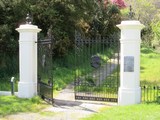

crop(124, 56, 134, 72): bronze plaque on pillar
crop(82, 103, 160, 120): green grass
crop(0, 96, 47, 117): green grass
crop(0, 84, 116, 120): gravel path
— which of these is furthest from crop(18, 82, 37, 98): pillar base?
crop(124, 56, 134, 72): bronze plaque on pillar

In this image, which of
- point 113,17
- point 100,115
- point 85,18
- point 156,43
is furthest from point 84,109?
point 156,43

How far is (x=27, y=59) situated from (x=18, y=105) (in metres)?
2.09

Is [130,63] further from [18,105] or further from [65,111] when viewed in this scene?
[18,105]

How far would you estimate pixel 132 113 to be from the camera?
389 inches

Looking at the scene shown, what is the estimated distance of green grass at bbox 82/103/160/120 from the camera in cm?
950

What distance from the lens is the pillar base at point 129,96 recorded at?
11.6m

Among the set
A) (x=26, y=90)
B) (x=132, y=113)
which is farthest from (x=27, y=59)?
(x=132, y=113)

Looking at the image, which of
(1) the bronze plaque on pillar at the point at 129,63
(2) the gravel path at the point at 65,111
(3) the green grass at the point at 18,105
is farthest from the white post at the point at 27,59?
(1) the bronze plaque on pillar at the point at 129,63

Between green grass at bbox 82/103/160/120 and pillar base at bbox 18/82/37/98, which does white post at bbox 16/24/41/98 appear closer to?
pillar base at bbox 18/82/37/98

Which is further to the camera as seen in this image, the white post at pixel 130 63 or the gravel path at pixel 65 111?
the white post at pixel 130 63

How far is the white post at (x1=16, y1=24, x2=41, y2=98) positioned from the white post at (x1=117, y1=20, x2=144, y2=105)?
3414 mm

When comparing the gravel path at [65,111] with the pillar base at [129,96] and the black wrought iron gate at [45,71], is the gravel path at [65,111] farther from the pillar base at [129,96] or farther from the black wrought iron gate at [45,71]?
the pillar base at [129,96]

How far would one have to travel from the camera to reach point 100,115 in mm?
10156

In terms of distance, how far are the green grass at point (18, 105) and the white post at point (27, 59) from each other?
49 centimetres
